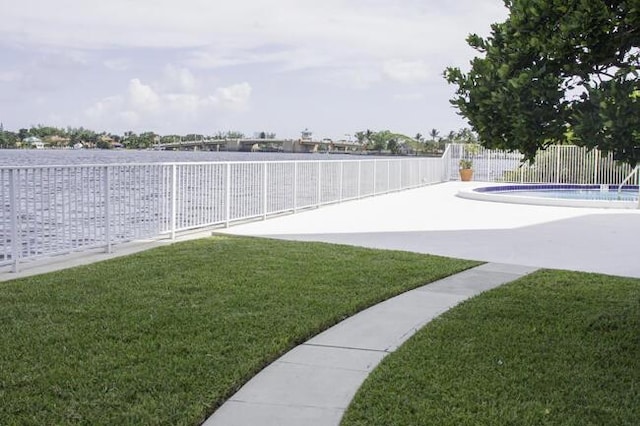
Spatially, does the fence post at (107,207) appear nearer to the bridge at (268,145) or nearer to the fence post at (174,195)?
the fence post at (174,195)

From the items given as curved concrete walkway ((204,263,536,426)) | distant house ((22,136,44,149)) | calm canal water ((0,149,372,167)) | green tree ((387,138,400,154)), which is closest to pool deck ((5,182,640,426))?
curved concrete walkway ((204,263,536,426))

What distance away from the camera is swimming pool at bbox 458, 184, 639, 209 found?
60.0 ft

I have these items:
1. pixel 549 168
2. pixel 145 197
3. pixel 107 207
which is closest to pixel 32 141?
pixel 549 168

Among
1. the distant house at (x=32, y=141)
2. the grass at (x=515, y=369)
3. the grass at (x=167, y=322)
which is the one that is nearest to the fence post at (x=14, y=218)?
the grass at (x=167, y=322)

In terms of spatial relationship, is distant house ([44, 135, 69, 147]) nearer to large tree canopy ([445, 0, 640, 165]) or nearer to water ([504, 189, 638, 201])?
water ([504, 189, 638, 201])

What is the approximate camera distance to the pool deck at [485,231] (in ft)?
31.5

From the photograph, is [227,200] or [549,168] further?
[549,168]

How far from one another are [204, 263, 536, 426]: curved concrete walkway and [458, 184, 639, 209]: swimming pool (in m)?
12.5

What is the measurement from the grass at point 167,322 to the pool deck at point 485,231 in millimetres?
1590

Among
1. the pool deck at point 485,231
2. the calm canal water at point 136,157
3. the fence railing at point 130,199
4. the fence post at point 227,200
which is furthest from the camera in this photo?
the calm canal water at point 136,157

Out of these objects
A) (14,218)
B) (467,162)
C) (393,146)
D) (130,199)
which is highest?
(393,146)

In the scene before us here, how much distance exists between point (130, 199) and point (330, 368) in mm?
5981

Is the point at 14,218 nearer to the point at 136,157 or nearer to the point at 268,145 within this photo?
the point at 136,157

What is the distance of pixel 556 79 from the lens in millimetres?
4609
